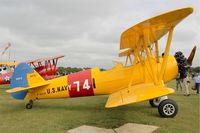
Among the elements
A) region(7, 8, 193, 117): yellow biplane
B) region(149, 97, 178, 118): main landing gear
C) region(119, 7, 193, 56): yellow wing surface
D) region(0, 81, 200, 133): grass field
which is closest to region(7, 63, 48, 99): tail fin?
region(7, 8, 193, 117): yellow biplane

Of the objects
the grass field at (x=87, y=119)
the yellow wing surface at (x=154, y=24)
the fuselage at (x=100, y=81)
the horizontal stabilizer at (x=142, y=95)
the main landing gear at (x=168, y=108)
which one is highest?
the yellow wing surface at (x=154, y=24)

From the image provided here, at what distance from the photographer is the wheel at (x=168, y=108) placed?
6828mm

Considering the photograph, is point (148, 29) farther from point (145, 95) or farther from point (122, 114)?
point (122, 114)

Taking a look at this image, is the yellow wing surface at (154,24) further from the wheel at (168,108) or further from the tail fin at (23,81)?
the tail fin at (23,81)

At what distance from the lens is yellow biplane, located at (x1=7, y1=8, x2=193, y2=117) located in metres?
6.84

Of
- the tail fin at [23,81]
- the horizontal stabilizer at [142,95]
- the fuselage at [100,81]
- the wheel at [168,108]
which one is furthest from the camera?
the tail fin at [23,81]

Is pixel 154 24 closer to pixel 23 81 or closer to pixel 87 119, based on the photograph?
pixel 87 119

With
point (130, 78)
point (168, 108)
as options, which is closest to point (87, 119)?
point (130, 78)

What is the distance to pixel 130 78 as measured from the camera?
7.98 metres

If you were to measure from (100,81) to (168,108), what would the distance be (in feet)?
8.46

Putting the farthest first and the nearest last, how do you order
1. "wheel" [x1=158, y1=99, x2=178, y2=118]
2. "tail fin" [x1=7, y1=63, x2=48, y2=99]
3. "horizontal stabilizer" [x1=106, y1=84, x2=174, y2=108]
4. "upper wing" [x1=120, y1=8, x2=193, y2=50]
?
"tail fin" [x1=7, y1=63, x2=48, y2=99]
"wheel" [x1=158, y1=99, x2=178, y2=118]
"horizontal stabilizer" [x1=106, y1=84, x2=174, y2=108]
"upper wing" [x1=120, y1=8, x2=193, y2=50]

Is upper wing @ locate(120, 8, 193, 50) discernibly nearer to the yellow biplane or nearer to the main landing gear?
the yellow biplane

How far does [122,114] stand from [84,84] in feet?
5.93

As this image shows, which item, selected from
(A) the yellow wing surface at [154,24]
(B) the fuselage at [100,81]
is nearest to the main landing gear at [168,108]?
(B) the fuselage at [100,81]
